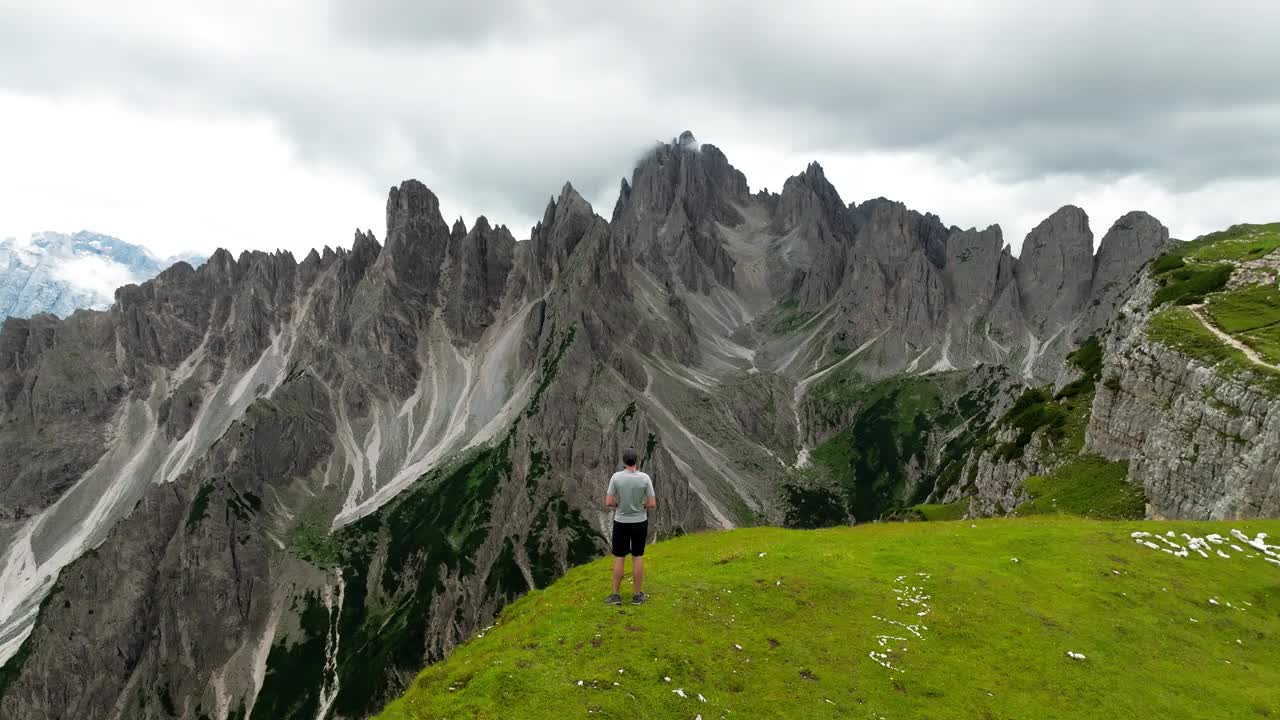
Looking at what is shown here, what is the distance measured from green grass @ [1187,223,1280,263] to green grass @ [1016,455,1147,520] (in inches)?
1315

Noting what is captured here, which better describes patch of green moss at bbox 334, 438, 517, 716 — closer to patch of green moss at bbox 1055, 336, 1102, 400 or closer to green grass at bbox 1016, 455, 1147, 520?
green grass at bbox 1016, 455, 1147, 520

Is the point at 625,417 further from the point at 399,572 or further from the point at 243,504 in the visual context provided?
the point at 243,504

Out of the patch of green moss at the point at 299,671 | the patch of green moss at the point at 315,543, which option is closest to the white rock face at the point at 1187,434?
the patch of green moss at the point at 299,671

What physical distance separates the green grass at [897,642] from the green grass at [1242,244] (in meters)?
61.6

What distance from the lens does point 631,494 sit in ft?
64.3

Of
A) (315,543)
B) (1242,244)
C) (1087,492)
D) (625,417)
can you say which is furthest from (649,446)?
(1087,492)

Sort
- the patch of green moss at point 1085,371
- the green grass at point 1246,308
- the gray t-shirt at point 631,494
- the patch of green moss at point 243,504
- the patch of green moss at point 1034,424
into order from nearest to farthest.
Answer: the gray t-shirt at point 631,494 → the green grass at point 1246,308 → the patch of green moss at point 1034,424 → the patch of green moss at point 1085,371 → the patch of green moss at point 243,504

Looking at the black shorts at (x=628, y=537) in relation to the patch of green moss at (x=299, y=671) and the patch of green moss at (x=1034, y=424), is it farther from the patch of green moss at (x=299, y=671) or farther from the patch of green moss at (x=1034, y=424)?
the patch of green moss at (x=299, y=671)

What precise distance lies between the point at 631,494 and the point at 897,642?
9.03m

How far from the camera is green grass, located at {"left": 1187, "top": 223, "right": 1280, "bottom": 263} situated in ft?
230

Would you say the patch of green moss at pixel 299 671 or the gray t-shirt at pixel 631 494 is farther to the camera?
the patch of green moss at pixel 299 671

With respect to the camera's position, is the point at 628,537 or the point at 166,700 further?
the point at 166,700

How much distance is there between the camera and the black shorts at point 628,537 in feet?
64.7

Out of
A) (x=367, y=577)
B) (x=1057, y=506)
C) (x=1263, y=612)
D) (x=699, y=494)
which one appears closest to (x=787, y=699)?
(x=1263, y=612)
